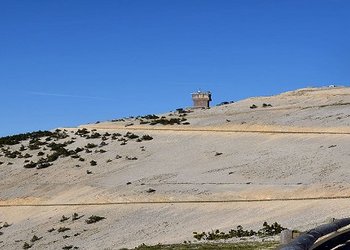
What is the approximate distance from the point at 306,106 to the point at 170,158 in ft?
65.2

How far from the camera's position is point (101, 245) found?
2919cm

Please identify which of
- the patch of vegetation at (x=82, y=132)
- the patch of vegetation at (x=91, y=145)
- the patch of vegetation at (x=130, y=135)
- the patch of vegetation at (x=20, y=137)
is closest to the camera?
the patch of vegetation at (x=91, y=145)

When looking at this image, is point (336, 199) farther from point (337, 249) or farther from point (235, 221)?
point (337, 249)

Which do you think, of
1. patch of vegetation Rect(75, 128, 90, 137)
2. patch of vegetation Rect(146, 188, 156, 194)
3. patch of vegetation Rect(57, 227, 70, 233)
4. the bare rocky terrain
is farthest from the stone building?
patch of vegetation Rect(57, 227, 70, 233)

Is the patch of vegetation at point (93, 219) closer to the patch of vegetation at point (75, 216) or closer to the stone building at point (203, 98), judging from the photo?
the patch of vegetation at point (75, 216)

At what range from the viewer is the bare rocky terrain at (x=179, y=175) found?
100 ft

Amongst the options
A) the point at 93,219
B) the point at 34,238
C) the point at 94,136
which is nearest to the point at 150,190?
the point at 93,219

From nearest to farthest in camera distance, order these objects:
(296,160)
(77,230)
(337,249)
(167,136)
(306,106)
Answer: (337,249) → (77,230) → (296,160) → (167,136) → (306,106)

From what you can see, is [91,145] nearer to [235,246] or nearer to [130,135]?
[130,135]

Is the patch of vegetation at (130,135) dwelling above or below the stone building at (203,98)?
below

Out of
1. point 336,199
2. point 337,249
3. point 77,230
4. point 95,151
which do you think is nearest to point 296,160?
point 336,199

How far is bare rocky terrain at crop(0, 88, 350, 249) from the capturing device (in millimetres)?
30531

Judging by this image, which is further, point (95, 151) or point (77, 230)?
point (95, 151)

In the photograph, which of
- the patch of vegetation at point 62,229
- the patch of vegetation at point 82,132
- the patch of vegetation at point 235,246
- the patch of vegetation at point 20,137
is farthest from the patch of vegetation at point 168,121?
the patch of vegetation at point 235,246
